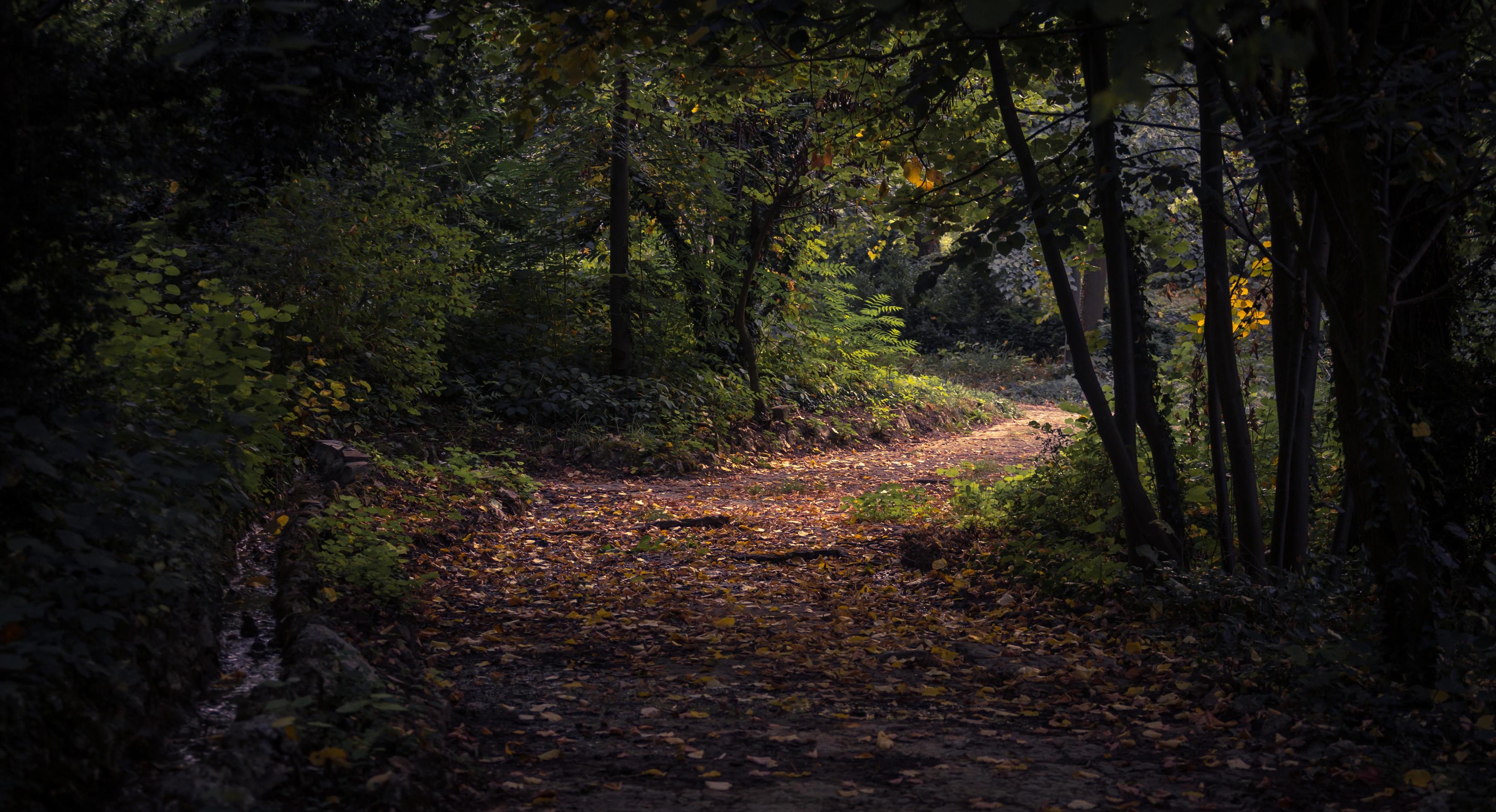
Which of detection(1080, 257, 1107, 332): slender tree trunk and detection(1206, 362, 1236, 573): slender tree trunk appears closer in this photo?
detection(1206, 362, 1236, 573): slender tree trunk

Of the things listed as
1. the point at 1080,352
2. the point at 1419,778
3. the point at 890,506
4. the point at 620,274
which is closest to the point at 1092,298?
the point at 620,274

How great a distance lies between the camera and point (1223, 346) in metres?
5.26

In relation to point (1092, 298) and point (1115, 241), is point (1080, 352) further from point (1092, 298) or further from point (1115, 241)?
point (1092, 298)

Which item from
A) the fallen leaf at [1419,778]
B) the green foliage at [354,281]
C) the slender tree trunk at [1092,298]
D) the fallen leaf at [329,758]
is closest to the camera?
the fallen leaf at [329,758]

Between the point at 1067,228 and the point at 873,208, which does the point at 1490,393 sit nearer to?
the point at 1067,228

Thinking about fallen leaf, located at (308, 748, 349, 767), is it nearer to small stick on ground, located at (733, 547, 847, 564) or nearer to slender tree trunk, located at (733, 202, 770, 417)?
small stick on ground, located at (733, 547, 847, 564)

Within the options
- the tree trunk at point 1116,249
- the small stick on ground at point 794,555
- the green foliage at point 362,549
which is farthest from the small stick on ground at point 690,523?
the tree trunk at point 1116,249

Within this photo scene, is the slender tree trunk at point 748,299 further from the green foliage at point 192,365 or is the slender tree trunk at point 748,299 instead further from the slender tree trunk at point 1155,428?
the green foliage at point 192,365

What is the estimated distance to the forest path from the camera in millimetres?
3480

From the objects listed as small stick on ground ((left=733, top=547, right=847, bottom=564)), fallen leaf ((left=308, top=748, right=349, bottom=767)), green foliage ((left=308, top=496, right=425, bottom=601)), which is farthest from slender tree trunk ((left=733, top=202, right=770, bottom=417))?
fallen leaf ((left=308, top=748, right=349, bottom=767))

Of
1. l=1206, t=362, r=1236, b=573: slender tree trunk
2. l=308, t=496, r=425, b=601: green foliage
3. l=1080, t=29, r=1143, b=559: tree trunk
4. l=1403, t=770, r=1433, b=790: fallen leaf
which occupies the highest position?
l=1080, t=29, r=1143, b=559: tree trunk

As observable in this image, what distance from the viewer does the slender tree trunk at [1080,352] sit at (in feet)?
17.4

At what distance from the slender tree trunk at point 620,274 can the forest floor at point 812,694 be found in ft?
18.6

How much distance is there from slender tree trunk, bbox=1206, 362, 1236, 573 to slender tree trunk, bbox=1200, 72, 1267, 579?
0.22 ft
